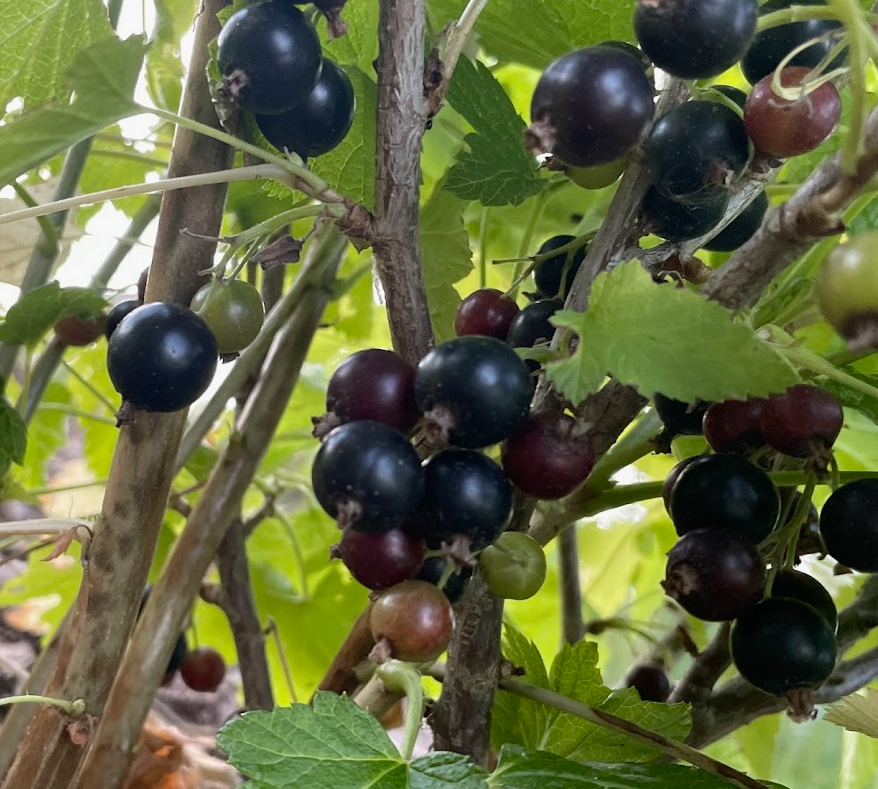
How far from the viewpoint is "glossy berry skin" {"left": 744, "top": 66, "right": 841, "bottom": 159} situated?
32 centimetres

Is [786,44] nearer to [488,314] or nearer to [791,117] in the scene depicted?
[791,117]

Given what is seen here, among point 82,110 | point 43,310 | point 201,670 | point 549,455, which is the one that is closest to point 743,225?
point 549,455

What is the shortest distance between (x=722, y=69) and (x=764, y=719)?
1.95 ft

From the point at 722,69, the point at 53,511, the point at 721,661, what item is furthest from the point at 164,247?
the point at 53,511

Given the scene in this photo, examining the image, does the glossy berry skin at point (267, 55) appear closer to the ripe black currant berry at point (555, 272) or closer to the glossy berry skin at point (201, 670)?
the ripe black currant berry at point (555, 272)

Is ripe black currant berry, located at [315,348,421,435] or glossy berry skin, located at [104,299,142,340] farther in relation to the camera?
glossy berry skin, located at [104,299,142,340]

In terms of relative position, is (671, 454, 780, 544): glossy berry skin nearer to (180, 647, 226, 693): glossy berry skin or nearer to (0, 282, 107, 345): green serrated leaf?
(0, 282, 107, 345): green serrated leaf

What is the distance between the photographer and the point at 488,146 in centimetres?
46

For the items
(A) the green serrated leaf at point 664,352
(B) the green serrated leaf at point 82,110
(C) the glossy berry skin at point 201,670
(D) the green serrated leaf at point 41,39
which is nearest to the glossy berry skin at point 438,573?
(A) the green serrated leaf at point 664,352

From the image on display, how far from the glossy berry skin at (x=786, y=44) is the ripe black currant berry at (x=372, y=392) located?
209 mm

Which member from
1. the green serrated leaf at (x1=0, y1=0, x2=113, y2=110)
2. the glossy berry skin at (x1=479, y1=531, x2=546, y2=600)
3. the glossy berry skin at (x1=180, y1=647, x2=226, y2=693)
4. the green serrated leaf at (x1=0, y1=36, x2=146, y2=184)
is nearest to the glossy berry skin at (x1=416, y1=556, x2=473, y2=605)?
the glossy berry skin at (x1=479, y1=531, x2=546, y2=600)

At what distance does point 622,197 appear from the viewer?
0.38 m

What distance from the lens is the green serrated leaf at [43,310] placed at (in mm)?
556

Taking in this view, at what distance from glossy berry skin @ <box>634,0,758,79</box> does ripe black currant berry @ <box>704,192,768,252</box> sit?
131 millimetres
